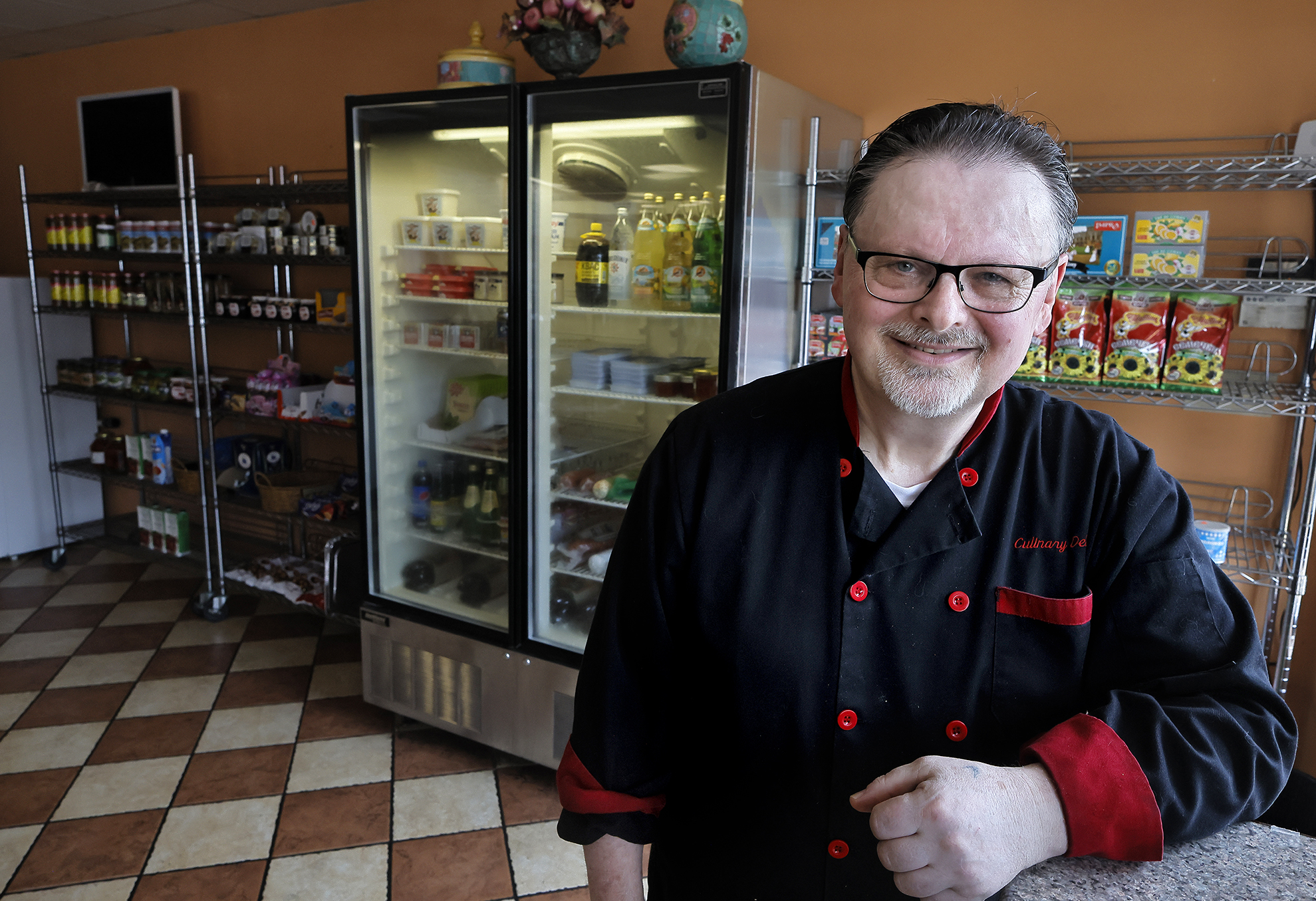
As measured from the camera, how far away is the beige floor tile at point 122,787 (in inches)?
105

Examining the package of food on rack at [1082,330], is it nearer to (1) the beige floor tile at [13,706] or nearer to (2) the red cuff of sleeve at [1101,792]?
(2) the red cuff of sleeve at [1101,792]

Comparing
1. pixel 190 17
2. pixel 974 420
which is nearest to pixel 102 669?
pixel 190 17

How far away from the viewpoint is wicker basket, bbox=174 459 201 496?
4.30 m

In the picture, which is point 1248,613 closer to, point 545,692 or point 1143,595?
point 1143,595

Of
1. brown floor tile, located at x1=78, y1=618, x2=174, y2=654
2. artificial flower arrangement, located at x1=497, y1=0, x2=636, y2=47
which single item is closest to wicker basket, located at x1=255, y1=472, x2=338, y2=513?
brown floor tile, located at x1=78, y1=618, x2=174, y2=654

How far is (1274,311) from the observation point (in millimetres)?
2371

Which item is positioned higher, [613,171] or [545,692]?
[613,171]

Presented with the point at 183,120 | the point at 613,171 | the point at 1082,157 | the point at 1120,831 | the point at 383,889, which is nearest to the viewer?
the point at 1120,831

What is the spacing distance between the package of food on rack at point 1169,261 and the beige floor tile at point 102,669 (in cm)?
383

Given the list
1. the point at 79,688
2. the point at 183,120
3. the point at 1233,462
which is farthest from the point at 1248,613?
the point at 183,120

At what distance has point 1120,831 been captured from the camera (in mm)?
728

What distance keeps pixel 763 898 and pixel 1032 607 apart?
467 millimetres

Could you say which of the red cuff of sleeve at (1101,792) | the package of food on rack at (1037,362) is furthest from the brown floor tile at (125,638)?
the red cuff of sleeve at (1101,792)

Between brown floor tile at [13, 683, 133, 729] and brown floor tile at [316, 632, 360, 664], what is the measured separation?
0.71 metres
